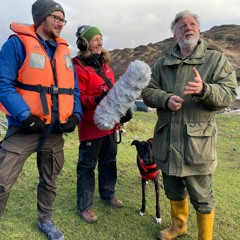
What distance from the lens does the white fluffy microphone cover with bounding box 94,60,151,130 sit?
3678mm

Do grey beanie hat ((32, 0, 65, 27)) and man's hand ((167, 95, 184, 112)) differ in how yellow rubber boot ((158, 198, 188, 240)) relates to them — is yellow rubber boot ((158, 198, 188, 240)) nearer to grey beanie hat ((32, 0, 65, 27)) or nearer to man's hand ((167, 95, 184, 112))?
man's hand ((167, 95, 184, 112))

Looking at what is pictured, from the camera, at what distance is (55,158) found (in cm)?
375

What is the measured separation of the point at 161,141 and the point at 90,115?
109 cm

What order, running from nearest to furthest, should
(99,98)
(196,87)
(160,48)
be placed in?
(196,87)
(99,98)
(160,48)

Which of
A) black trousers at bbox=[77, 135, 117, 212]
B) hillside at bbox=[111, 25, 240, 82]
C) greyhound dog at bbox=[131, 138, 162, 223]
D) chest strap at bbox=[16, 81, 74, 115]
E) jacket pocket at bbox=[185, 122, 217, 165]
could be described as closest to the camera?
chest strap at bbox=[16, 81, 74, 115]

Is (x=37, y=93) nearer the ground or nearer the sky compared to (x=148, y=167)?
nearer the sky

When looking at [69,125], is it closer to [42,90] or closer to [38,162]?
[42,90]

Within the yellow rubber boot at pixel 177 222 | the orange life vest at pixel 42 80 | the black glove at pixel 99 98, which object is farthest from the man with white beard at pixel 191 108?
the orange life vest at pixel 42 80

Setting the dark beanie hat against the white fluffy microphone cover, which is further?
the dark beanie hat

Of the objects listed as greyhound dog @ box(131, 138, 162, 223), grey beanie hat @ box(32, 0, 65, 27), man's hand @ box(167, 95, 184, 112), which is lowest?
greyhound dog @ box(131, 138, 162, 223)

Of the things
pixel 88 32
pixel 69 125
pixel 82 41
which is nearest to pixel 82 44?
pixel 82 41

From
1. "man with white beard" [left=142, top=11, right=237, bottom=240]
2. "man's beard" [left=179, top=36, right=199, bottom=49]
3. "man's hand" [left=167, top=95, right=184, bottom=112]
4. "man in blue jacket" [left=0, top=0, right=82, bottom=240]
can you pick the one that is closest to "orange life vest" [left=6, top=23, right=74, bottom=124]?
"man in blue jacket" [left=0, top=0, right=82, bottom=240]

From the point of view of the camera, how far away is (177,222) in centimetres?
411

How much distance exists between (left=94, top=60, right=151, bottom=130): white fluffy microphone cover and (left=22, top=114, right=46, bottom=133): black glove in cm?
85
